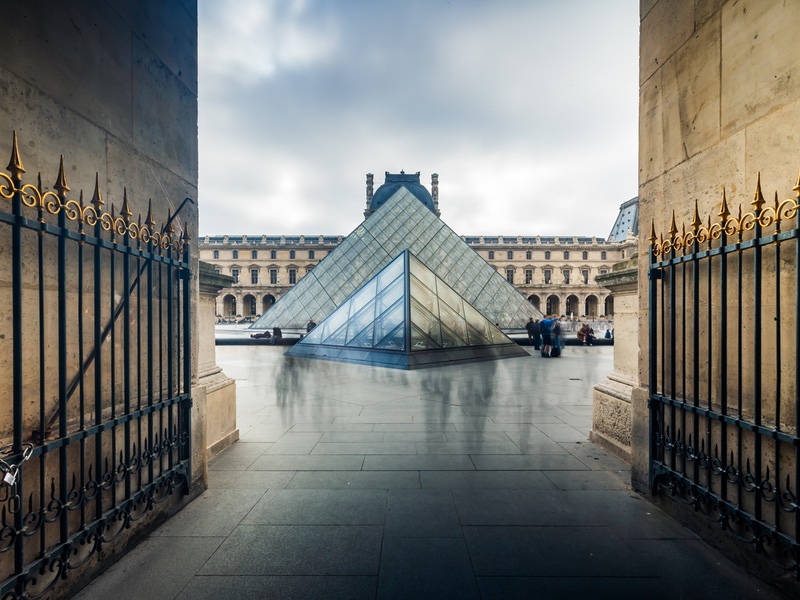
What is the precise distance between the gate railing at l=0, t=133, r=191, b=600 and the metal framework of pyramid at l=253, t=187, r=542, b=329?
18214mm

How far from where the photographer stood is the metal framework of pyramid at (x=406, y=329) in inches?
394

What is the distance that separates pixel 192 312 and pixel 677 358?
3.71m

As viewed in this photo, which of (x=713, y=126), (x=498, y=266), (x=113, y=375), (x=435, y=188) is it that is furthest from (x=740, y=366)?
(x=435, y=188)

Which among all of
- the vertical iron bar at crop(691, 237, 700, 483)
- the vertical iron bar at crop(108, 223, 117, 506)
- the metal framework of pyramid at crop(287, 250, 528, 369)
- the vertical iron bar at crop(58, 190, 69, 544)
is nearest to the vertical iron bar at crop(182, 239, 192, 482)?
the vertical iron bar at crop(108, 223, 117, 506)

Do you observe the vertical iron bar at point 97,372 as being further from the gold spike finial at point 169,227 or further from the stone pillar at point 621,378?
the stone pillar at point 621,378

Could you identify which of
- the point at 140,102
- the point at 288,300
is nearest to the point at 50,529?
the point at 140,102

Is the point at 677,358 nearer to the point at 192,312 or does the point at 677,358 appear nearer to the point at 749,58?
the point at 749,58

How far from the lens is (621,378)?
3.65 metres

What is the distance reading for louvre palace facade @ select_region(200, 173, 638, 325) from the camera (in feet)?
182

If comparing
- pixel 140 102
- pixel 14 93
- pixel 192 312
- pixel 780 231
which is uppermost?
pixel 140 102

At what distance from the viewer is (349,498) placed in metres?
2.64

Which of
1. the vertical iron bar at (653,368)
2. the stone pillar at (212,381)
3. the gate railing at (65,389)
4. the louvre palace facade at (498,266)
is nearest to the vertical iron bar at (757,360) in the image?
the vertical iron bar at (653,368)

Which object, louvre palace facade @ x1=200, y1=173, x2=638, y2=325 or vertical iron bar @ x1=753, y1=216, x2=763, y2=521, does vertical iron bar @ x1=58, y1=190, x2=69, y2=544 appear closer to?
vertical iron bar @ x1=753, y1=216, x2=763, y2=521

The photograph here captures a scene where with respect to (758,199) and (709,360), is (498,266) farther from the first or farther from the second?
(758,199)
